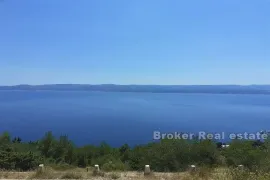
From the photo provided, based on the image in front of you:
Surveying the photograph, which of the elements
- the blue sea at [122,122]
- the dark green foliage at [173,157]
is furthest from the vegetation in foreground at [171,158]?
the blue sea at [122,122]

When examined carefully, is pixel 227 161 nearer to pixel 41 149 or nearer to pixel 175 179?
pixel 175 179

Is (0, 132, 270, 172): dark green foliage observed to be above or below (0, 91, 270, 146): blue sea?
above

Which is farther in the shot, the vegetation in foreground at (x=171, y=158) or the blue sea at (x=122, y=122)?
the blue sea at (x=122, y=122)

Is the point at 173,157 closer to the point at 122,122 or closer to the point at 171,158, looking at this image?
the point at 171,158

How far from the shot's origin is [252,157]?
9320mm

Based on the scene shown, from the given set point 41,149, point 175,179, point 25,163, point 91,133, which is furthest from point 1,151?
point 91,133

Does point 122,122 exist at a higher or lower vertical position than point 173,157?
lower

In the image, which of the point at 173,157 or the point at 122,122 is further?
the point at 122,122

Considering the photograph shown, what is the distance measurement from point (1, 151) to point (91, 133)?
26783 millimetres

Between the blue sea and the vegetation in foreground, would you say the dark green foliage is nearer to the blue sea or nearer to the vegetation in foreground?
the vegetation in foreground

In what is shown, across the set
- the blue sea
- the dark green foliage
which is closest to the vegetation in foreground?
the dark green foliage

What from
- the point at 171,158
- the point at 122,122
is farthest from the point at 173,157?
the point at 122,122

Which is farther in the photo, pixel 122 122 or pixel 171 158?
pixel 122 122

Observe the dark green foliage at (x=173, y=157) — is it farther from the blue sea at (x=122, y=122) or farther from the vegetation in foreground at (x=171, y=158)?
the blue sea at (x=122, y=122)
